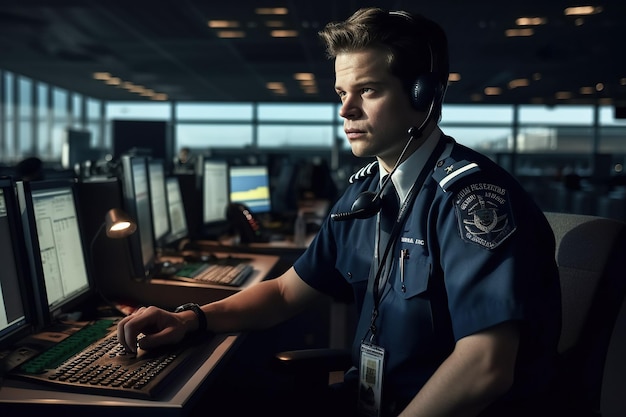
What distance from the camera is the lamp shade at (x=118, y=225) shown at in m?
1.58

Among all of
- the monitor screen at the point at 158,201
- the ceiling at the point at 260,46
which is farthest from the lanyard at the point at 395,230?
the ceiling at the point at 260,46

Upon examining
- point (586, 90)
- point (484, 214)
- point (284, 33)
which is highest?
point (284, 33)

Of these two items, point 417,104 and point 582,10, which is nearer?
point 417,104

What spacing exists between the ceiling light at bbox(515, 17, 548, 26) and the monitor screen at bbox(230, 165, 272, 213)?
445 cm

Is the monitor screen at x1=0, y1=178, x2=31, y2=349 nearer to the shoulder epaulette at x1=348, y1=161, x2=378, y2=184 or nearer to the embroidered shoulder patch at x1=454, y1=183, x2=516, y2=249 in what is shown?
the shoulder epaulette at x1=348, y1=161, x2=378, y2=184

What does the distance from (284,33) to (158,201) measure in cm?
616

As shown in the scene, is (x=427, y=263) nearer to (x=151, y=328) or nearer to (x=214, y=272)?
(x=151, y=328)

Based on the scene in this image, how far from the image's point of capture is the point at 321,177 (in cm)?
730

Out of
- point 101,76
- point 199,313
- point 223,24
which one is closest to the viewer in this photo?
point 199,313

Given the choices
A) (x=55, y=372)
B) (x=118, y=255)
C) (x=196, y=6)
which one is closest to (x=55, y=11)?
(x=196, y=6)

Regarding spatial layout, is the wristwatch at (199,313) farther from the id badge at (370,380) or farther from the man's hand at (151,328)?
the id badge at (370,380)

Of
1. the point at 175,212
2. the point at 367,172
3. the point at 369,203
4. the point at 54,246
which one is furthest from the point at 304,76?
the point at 369,203

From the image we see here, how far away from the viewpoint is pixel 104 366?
1.19 m

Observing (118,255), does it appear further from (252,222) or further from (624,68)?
(624,68)
